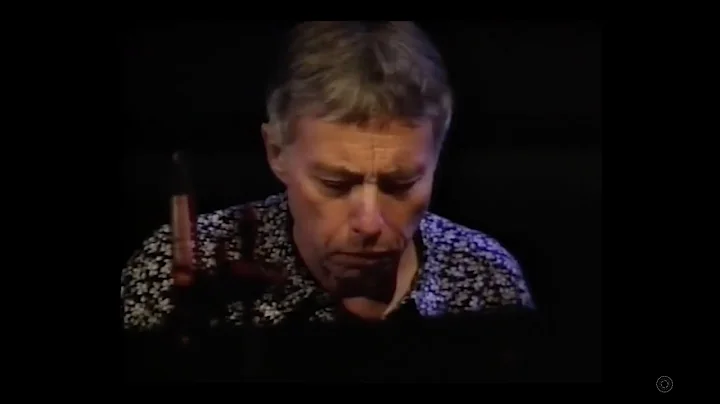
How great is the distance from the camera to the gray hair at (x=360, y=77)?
96.0 inches

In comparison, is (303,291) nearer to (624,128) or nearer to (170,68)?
(170,68)

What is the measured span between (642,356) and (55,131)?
4.72 feet

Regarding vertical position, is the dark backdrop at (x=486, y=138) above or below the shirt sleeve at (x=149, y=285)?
above

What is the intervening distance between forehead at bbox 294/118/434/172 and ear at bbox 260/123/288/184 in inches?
2.0

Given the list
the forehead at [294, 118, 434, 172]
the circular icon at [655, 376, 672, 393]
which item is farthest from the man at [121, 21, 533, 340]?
the circular icon at [655, 376, 672, 393]

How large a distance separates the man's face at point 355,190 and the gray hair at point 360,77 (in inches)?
1.2

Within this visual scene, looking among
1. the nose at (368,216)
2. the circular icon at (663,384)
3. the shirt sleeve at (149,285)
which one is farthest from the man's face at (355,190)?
the circular icon at (663,384)

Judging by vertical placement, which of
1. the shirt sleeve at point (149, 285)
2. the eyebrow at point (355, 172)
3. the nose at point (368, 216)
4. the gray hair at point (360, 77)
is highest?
the gray hair at point (360, 77)

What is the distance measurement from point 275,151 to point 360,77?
26 centimetres

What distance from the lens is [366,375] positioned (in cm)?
248

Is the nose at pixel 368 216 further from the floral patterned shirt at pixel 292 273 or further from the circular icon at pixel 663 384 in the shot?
the circular icon at pixel 663 384

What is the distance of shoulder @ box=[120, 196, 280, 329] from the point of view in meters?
2.48

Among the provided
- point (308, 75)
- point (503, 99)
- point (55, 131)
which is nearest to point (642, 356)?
point (503, 99)

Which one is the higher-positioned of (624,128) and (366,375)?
(624,128)
